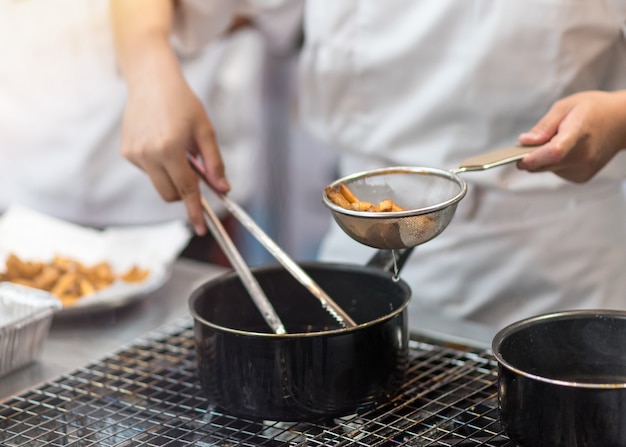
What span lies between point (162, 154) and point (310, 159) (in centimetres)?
198

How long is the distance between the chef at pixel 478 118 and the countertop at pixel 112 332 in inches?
5.7

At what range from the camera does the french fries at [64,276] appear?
1.44 metres

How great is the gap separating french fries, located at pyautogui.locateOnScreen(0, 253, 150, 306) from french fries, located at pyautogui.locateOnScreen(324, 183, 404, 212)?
0.55 m

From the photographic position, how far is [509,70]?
4.53ft

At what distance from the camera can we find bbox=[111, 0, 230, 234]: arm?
4.00ft

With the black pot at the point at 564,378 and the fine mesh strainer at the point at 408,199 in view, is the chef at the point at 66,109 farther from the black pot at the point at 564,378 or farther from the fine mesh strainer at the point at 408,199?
the black pot at the point at 564,378

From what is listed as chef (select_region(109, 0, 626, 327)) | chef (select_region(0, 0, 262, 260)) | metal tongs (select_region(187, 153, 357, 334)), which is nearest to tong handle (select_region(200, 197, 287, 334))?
metal tongs (select_region(187, 153, 357, 334))

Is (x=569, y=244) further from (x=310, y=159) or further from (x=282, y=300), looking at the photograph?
(x=310, y=159)

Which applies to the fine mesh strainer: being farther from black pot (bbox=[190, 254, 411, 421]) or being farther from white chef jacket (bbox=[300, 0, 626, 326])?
white chef jacket (bbox=[300, 0, 626, 326])

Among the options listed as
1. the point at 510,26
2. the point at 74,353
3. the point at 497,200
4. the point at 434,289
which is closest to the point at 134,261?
the point at 74,353

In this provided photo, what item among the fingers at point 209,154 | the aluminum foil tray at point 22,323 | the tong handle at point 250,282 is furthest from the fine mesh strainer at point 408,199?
the aluminum foil tray at point 22,323

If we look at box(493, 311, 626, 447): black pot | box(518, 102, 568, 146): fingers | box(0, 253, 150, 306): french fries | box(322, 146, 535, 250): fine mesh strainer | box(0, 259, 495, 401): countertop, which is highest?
box(518, 102, 568, 146): fingers

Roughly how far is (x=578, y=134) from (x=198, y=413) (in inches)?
22.5

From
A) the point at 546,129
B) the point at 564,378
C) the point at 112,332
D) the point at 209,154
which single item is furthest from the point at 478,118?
the point at 112,332
